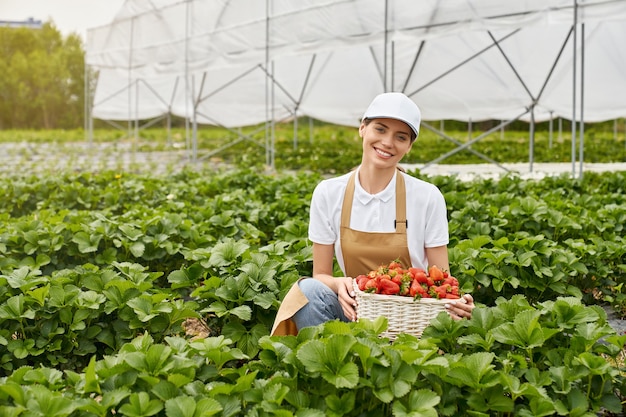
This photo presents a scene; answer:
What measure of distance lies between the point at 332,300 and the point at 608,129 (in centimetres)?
2606

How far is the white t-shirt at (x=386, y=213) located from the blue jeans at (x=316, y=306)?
246 millimetres

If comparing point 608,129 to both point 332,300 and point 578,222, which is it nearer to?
point 578,222

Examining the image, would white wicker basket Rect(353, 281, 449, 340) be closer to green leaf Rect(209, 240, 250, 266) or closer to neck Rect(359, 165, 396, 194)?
neck Rect(359, 165, 396, 194)

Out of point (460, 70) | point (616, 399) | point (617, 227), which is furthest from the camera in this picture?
point (460, 70)

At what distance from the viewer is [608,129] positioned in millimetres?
27266

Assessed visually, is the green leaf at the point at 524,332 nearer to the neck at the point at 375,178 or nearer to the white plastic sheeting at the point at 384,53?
the neck at the point at 375,178

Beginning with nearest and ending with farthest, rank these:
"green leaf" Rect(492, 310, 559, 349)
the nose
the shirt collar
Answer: "green leaf" Rect(492, 310, 559, 349)
the nose
the shirt collar

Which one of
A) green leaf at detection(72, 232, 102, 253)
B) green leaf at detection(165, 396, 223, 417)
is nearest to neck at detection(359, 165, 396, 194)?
green leaf at detection(165, 396, 223, 417)

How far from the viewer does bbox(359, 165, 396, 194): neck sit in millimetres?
3400

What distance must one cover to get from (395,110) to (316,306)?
0.84m

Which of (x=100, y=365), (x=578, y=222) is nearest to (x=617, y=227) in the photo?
(x=578, y=222)

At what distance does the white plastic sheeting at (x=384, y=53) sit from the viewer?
9.65m

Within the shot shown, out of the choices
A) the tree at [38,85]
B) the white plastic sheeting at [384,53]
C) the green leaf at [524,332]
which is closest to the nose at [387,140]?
the green leaf at [524,332]

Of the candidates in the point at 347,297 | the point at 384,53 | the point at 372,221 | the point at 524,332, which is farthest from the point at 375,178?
the point at 384,53
